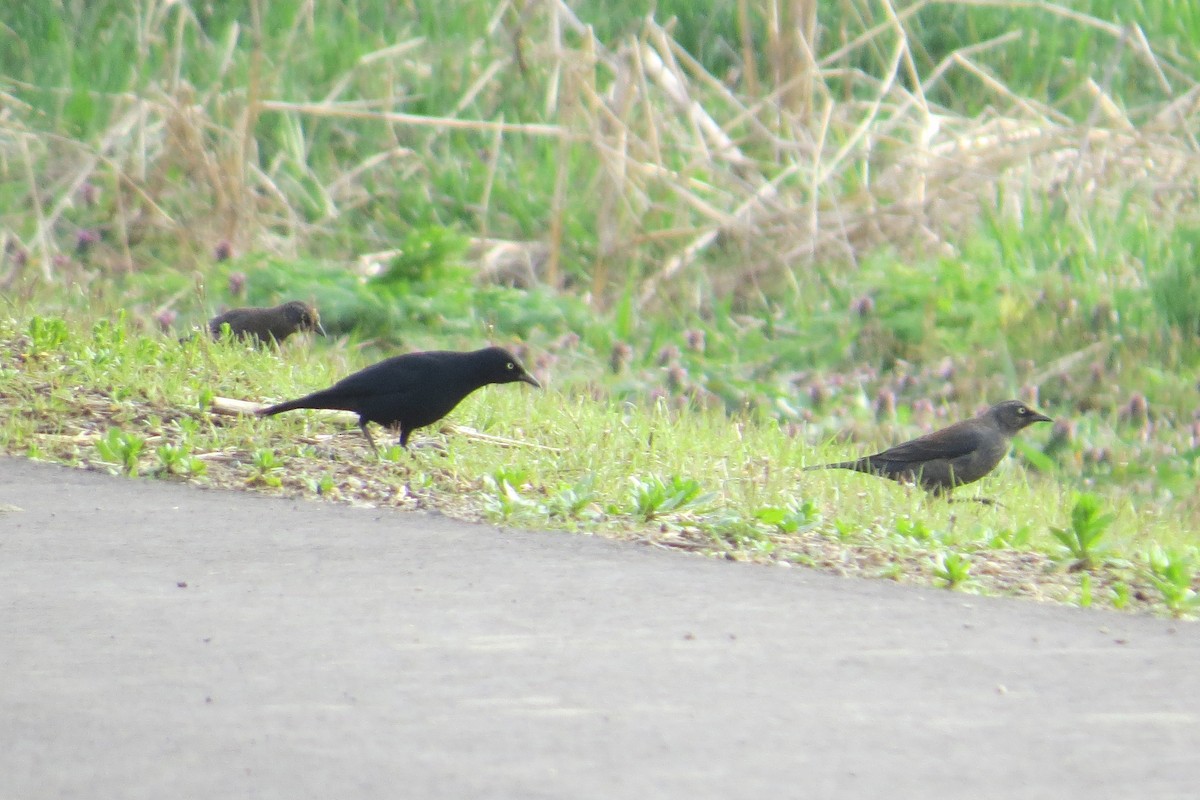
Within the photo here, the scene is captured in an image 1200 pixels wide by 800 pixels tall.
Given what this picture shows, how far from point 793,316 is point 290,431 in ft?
14.2

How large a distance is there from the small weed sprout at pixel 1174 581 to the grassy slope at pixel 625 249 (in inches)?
25.1

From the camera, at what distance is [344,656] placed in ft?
14.0

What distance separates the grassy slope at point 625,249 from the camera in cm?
704

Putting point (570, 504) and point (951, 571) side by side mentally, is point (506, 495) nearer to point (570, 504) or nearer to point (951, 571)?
point (570, 504)

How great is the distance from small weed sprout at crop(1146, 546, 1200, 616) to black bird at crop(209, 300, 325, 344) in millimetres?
4906

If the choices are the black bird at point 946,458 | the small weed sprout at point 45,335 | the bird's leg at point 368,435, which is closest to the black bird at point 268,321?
the small weed sprout at point 45,335

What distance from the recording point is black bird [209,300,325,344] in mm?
9102

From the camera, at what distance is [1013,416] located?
7.96 m

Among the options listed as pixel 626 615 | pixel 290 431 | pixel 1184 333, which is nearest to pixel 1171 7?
pixel 1184 333

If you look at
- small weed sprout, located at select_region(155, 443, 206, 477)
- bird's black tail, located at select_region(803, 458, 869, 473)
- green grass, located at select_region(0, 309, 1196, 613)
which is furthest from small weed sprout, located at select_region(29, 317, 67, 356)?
bird's black tail, located at select_region(803, 458, 869, 473)

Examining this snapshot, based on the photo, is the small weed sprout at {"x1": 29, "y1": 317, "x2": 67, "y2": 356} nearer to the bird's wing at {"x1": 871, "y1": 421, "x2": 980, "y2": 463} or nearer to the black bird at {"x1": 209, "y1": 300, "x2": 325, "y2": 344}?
the black bird at {"x1": 209, "y1": 300, "x2": 325, "y2": 344}

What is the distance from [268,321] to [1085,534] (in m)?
4.85

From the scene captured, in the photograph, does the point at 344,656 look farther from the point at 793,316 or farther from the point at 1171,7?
the point at 1171,7

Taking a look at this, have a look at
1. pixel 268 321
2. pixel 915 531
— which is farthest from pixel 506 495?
pixel 268 321
